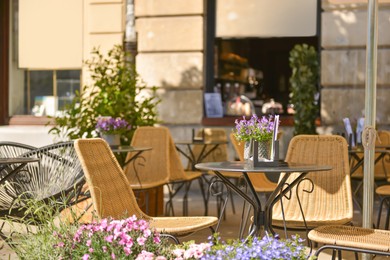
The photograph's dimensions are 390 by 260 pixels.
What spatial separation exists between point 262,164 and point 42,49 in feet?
31.3

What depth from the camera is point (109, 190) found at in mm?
5391

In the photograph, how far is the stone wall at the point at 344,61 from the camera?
1223cm

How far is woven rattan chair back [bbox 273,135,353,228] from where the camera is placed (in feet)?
20.1

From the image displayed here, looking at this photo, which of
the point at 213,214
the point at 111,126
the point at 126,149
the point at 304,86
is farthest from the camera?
the point at 304,86

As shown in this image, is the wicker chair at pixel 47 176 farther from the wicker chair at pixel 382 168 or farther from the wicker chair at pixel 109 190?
the wicker chair at pixel 382 168

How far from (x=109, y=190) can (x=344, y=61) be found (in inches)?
297

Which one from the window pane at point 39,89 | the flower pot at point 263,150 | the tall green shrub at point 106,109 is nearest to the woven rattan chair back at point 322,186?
the flower pot at point 263,150

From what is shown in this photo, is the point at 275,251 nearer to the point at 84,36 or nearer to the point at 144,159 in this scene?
the point at 144,159

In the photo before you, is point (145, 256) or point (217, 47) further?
point (217, 47)

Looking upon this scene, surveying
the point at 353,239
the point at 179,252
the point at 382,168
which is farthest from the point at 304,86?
the point at 179,252

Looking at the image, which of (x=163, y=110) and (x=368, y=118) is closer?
(x=368, y=118)

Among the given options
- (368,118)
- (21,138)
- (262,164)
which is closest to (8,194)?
(262,164)

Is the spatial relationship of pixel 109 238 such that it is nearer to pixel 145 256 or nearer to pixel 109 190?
pixel 145 256

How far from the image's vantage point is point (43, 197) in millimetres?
6660
